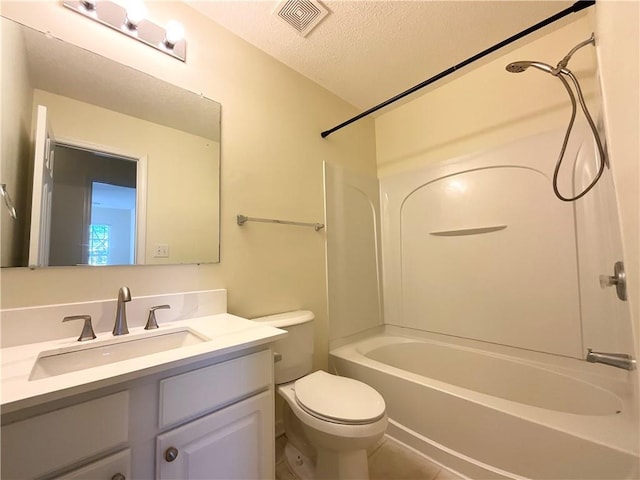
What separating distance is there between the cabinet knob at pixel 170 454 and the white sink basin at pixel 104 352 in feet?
1.01

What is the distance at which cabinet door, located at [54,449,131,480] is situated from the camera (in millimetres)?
589

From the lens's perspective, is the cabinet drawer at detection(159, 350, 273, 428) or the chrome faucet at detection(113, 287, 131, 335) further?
the chrome faucet at detection(113, 287, 131, 335)

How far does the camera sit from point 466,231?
1859mm

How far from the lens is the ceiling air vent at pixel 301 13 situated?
133 cm

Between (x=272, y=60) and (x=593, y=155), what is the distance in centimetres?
194

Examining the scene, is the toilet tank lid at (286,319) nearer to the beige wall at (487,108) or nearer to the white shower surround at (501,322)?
the white shower surround at (501,322)

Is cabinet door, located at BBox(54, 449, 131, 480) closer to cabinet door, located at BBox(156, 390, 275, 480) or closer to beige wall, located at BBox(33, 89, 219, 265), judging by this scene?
cabinet door, located at BBox(156, 390, 275, 480)

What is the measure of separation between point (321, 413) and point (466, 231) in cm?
152

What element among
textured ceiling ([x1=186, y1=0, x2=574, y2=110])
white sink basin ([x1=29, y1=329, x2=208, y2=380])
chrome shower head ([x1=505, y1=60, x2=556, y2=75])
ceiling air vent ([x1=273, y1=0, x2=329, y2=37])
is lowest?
white sink basin ([x1=29, y1=329, x2=208, y2=380])

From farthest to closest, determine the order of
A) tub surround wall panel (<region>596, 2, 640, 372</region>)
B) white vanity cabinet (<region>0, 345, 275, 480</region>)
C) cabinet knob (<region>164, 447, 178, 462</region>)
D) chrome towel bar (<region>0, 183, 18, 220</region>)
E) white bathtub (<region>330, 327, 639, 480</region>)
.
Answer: white bathtub (<region>330, 327, 639, 480</region>), chrome towel bar (<region>0, 183, 18, 220</region>), cabinet knob (<region>164, 447, 178, 462</region>), white vanity cabinet (<region>0, 345, 275, 480</region>), tub surround wall panel (<region>596, 2, 640, 372</region>)

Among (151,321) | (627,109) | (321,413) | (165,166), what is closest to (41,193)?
(165,166)

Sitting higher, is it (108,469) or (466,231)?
(466,231)

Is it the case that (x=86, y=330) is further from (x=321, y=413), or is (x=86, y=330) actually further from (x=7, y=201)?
(x=321, y=413)

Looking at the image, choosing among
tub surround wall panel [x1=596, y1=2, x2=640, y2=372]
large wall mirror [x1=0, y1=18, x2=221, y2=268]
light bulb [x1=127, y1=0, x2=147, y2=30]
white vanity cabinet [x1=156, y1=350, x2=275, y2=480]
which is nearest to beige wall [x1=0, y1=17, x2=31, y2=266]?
large wall mirror [x1=0, y1=18, x2=221, y2=268]
